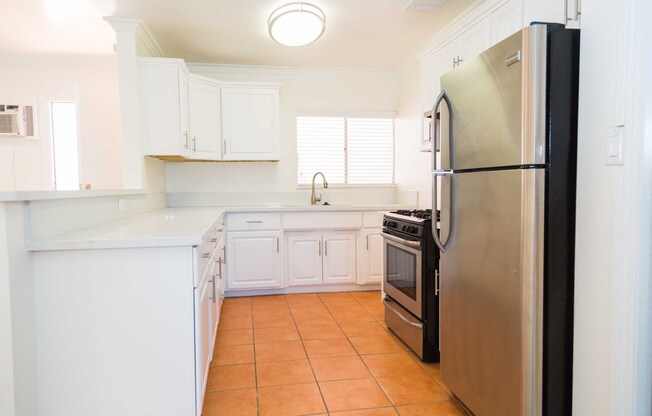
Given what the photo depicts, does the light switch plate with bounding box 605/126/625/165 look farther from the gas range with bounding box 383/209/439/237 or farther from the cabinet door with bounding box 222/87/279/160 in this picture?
the cabinet door with bounding box 222/87/279/160

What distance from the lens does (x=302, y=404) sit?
2062 mm

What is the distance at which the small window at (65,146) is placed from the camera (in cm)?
475

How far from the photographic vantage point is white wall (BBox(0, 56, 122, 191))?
4566mm

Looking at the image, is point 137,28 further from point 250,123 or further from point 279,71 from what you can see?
point 279,71

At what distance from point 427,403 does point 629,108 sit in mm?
1607

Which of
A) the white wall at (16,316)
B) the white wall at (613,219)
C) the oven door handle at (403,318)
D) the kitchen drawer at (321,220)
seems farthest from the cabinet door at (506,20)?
the white wall at (16,316)

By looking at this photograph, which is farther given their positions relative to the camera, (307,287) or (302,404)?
(307,287)

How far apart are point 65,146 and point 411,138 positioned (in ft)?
13.5

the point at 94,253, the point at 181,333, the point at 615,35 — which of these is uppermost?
the point at 615,35

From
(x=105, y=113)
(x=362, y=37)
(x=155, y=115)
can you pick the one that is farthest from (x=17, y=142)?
(x=362, y=37)

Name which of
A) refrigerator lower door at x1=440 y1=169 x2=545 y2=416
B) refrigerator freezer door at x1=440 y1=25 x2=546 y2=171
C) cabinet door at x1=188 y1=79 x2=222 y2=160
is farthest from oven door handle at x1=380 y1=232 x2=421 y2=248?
cabinet door at x1=188 y1=79 x2=222 y2=160

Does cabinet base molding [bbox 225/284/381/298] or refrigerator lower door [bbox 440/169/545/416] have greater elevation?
refrigerator lower door [bbox 440/169/545/416]

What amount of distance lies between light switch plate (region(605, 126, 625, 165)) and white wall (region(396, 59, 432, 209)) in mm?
2458

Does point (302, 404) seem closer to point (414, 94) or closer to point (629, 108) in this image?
point (629, 108)
